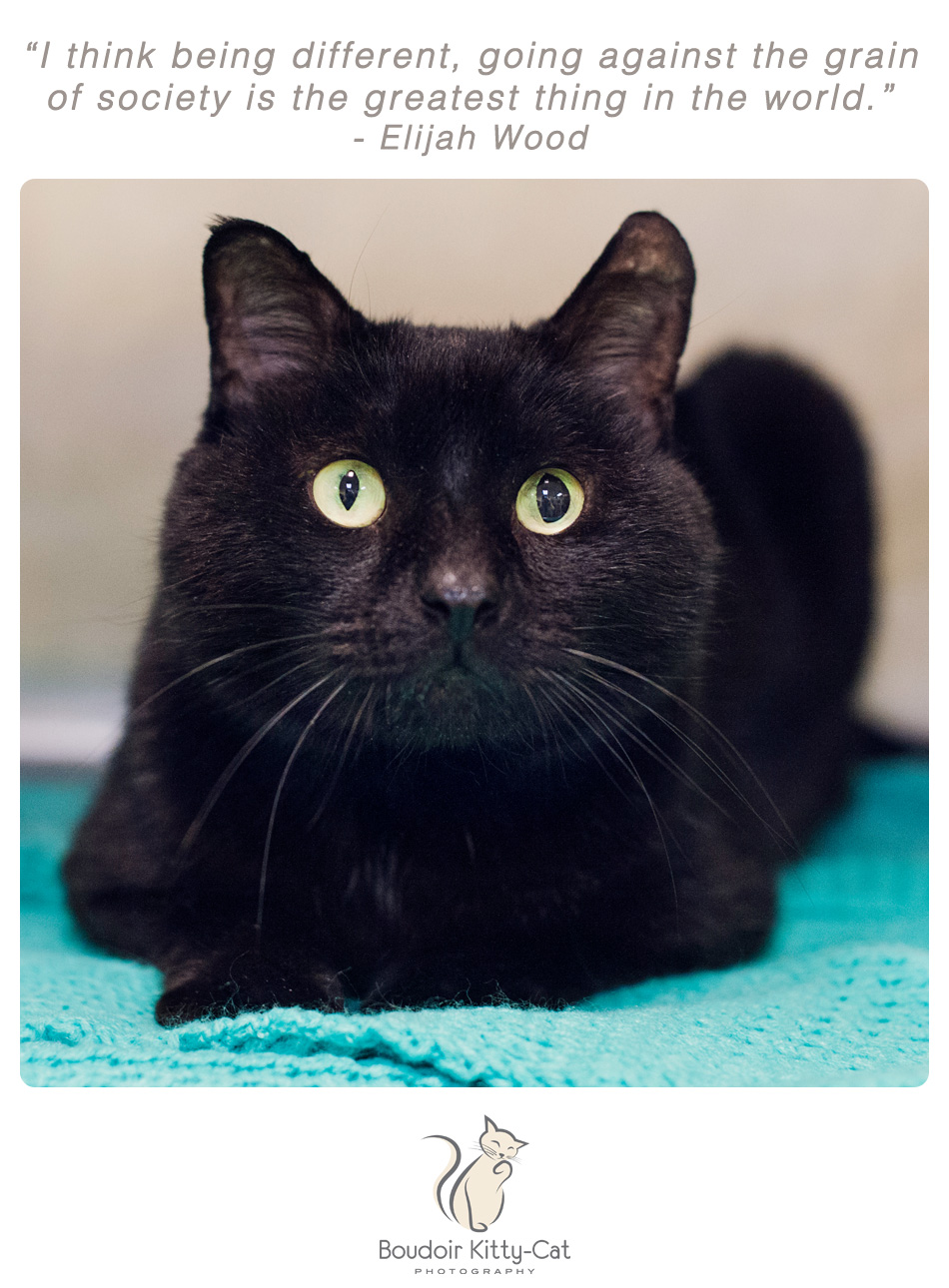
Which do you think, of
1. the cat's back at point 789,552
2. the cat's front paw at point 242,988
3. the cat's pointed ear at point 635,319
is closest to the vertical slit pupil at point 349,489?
the cat's pointed ear at point 635,319

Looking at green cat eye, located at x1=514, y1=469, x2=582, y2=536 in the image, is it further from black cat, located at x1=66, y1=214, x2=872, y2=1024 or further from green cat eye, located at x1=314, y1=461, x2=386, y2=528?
green cat eye, located at x1=314, y1=461, x2=386, y2=528

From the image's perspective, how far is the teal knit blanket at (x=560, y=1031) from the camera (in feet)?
2.92

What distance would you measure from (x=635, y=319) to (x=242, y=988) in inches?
32.6

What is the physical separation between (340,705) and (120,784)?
1.33ft

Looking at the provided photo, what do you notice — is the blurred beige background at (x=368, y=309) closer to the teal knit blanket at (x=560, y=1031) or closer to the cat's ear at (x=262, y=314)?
the cat's ear at (x=262, y=314)

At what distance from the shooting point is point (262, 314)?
1107 mm

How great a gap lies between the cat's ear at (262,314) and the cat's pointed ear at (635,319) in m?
0.24

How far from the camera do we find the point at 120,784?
127cm

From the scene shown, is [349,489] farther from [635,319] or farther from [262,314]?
[635,319]
